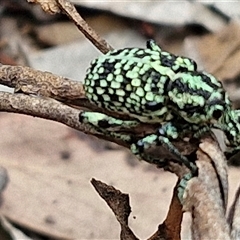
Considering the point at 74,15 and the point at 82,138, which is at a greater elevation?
the point at 74,15

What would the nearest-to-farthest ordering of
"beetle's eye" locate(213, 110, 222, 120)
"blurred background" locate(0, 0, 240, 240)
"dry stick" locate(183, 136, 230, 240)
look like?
"dry stick" locate(183, 136, 230, 240) → "beetle's eye" locate(213, 110, 222, 120) → "blurred background" locate(0, 0, 240, 240)

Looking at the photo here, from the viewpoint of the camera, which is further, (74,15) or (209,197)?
(74,15)

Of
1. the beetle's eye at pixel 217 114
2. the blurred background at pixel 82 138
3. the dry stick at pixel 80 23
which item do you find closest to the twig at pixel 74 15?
the dry stick at pixel 80 23

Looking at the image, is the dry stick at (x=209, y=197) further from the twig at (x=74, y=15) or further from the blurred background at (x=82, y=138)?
the blurred background at (x=82, y=138)

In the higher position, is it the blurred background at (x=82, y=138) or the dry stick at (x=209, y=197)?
the dry stick at (x=209, y=197)

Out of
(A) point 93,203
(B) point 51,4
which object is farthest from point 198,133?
(A) point 93,203

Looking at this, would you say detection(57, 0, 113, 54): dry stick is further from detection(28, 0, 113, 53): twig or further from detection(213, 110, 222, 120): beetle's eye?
detection(213, 110, 222, 120): beetle's eye

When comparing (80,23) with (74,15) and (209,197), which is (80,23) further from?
(209,197)

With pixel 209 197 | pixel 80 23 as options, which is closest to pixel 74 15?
pixel 80 23

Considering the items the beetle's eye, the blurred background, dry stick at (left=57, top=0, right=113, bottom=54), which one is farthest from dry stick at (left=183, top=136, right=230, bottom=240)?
the blurred background
